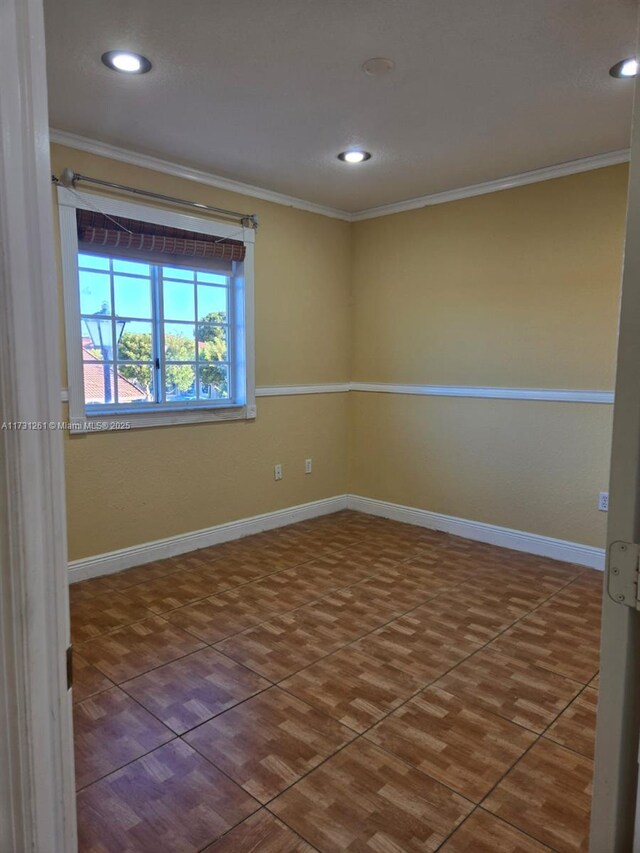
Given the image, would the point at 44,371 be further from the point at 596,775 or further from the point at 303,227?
the point at 303,227

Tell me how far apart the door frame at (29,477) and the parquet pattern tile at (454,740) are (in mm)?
1333

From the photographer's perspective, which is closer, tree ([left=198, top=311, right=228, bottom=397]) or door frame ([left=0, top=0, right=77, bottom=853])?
door frame ([left=0, top=0, right=77, bottom=853])

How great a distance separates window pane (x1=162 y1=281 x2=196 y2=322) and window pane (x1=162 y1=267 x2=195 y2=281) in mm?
41

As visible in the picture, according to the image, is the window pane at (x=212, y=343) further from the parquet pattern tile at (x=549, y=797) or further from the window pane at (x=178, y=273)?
the parquet pattern tile at (x=549, y=797)

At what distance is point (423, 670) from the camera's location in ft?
7.57

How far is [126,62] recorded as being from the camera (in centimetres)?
222

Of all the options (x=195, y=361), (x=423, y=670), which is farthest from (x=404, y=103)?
(x=423, y=670)

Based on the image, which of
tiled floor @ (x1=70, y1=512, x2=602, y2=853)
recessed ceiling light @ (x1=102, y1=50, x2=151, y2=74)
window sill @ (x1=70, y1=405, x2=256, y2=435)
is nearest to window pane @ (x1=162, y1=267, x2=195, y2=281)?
window sill @ (x1=70, y1=405, x2=256, y2=435)

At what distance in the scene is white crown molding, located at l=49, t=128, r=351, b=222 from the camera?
2.95 metres

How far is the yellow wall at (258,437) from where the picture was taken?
3.23 m

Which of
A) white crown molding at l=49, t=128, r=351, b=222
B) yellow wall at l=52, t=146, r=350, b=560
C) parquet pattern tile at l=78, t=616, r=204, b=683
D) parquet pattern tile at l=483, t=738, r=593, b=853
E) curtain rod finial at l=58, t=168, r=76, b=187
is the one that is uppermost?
white crown molding at l=49, t=128, r=351, b=222

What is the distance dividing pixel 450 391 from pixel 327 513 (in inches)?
57.7

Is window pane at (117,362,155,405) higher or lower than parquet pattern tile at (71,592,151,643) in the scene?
higher

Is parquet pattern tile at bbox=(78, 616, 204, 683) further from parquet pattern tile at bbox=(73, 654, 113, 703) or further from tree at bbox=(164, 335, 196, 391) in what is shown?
tree at bbox=(164, 335, 196, 391)
